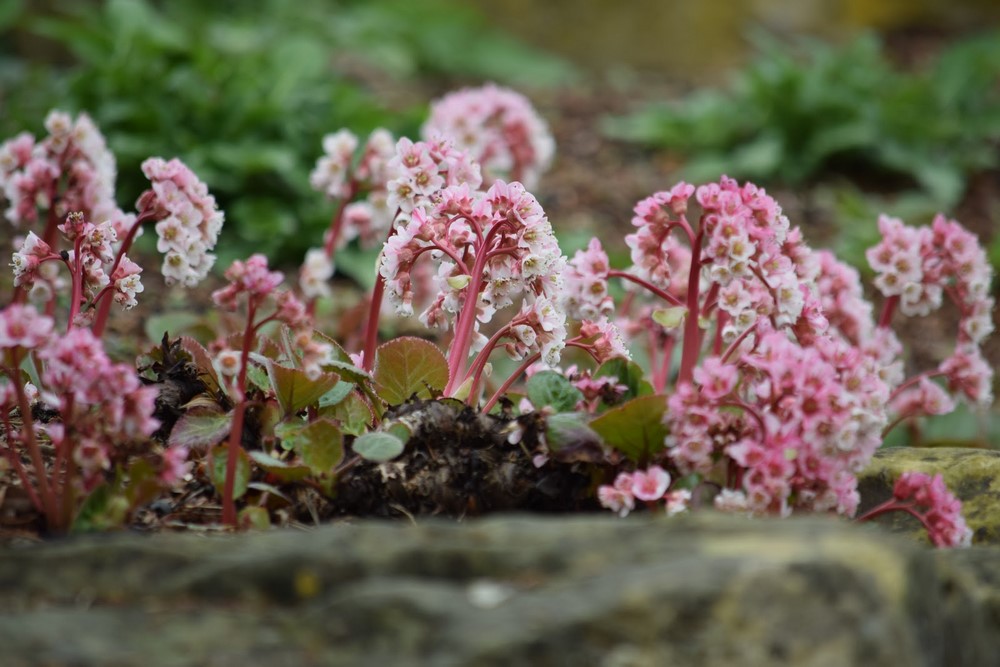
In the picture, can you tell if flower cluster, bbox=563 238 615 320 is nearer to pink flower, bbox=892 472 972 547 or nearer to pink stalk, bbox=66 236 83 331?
pink flower, bbox=892 472 972 547

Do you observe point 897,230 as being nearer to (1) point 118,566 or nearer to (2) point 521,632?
(2) point 521,632

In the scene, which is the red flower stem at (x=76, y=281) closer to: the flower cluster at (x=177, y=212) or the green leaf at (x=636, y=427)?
the flower cluster at (x=177, y=212)

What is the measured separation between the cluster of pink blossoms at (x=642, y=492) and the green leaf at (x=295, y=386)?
0.59m

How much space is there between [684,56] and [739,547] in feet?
27.1

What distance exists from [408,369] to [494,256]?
12.4 inches

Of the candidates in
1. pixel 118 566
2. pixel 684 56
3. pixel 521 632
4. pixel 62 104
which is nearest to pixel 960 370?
pixel 521 632

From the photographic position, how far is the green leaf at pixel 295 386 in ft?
7.11

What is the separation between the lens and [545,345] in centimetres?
228

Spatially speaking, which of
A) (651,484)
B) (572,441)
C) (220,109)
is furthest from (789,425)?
(220,109)

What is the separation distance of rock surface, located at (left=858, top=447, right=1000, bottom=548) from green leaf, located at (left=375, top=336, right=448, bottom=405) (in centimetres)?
94

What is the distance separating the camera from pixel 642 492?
201cm

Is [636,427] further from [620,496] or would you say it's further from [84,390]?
[84,390]

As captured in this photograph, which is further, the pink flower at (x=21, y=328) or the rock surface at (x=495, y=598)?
the pink flower at (x=21, y=328)

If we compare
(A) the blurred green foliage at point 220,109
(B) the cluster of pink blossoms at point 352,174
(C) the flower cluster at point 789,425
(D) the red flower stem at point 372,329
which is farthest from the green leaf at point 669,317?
(A) the blurred green foliage at point 220,109
